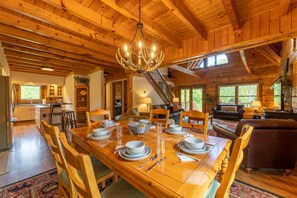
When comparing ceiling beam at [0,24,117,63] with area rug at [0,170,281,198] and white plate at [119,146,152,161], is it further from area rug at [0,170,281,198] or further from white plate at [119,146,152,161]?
white plate at [119,146,152,161]

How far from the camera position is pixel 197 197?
0.72 m

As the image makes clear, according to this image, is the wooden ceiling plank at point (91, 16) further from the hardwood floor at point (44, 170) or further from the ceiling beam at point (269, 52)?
the ceiling beam at point (269, 52)

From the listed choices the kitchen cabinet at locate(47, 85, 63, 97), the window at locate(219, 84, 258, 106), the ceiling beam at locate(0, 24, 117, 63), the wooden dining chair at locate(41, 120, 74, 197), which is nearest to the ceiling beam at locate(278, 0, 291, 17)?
the wooden dining chair at locate(41, 120, 74, 197)

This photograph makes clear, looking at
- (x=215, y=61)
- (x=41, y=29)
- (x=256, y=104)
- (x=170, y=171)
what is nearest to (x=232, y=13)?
(x=170, y=171)

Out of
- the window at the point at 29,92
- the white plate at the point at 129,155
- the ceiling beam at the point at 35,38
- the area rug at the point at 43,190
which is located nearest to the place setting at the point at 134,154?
the white plate at the point at 129,155

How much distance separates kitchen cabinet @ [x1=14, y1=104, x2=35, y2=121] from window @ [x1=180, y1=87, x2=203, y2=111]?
8.64 meters

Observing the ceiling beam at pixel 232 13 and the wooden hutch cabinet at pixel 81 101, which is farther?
the wooden hutch cabinet at pixel 81 101

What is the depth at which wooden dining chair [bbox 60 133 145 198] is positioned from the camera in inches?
24.7

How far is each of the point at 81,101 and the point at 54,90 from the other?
212 centimetres

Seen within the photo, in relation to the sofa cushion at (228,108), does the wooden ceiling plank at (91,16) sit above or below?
above

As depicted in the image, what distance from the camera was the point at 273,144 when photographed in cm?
216

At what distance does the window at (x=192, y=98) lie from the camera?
9.25 meters

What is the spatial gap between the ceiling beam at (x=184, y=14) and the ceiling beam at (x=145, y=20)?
51cm

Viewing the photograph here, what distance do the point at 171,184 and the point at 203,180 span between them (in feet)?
0.65
